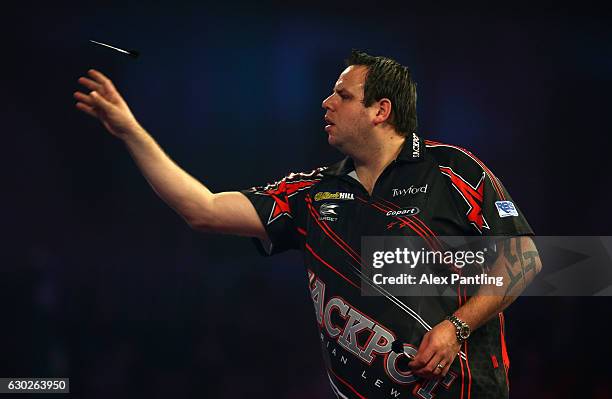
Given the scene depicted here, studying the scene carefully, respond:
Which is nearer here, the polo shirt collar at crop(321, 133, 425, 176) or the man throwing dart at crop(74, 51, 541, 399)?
the man throwing dart at crop(74, 51, 541, 399)

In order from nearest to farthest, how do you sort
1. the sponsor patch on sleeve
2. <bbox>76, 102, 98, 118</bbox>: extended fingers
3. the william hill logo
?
<bbox>76, 102, 98, 118</bbox>: extended fingers, the sponsor patch on sleeve, the william hill logo

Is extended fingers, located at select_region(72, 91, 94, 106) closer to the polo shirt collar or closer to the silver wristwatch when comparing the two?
the polo shirt collar

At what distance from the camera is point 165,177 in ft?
8.01

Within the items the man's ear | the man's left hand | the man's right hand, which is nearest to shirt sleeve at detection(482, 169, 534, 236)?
the man's left hand

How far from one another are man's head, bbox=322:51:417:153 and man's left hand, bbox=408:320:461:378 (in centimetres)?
75

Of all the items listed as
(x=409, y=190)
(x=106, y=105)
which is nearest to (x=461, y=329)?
(x=409, y=190)

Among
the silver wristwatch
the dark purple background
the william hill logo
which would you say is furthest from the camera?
the dark purple background

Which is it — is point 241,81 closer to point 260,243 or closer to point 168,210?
point 168,210

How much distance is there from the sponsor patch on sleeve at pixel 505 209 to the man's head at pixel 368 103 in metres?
0.47

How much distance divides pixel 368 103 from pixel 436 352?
0.93 m

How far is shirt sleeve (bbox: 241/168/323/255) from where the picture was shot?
8.86 ft

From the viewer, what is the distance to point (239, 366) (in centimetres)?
502

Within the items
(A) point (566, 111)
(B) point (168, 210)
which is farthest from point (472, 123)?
(B) point (168, 210)

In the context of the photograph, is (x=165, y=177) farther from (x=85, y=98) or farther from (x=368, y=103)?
(x=368, y=103)
